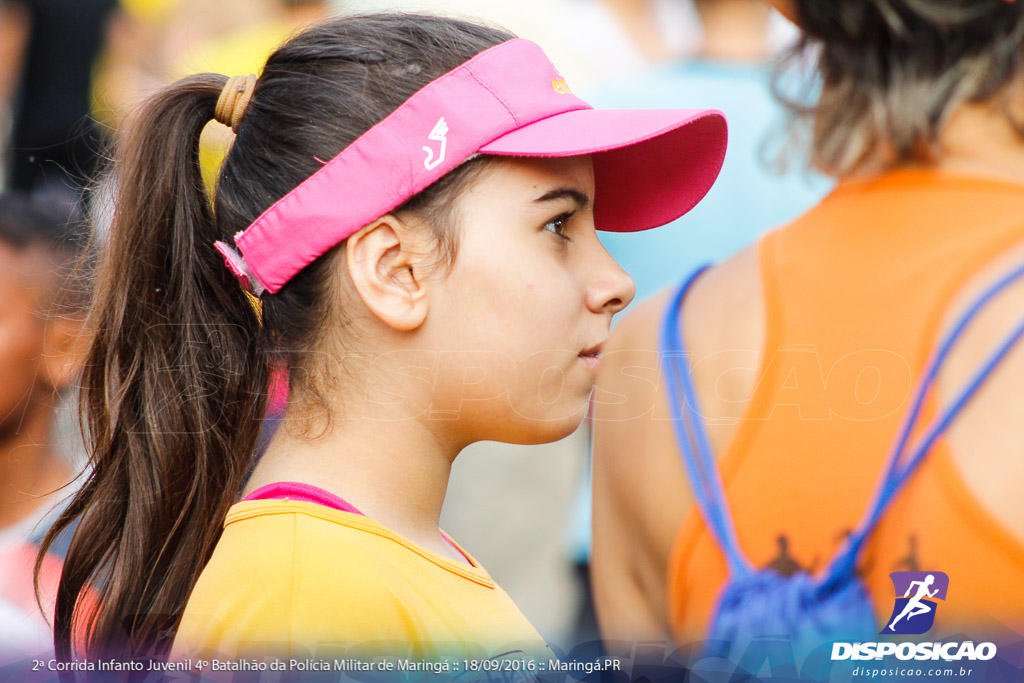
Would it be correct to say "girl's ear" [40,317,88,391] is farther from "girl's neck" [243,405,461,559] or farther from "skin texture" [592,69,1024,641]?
"skin texture" [592,69,1024,641]

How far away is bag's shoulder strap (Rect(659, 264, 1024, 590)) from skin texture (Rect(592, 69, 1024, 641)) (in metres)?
0.01

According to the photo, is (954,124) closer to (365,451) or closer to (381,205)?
(381,205)

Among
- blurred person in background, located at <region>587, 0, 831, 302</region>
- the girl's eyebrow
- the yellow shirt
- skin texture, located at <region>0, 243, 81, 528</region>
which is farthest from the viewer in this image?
blurred person in background, located at <region>587, 0, 831, 302</region>

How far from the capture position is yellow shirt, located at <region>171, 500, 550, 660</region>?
1059 mm

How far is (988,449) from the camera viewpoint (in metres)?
1.08

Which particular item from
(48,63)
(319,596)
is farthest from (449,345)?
(48,63)

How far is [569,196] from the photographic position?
4.37 ft

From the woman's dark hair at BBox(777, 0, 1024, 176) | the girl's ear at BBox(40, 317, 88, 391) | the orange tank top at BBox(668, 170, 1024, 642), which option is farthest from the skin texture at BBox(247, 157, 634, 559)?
the girl's ear at BBox(40, 317, 88, 391)

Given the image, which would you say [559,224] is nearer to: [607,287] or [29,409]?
[607,287]

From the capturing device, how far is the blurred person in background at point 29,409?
5.90ft

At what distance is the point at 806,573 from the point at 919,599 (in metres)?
0.14

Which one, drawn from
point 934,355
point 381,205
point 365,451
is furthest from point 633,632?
point 381,205

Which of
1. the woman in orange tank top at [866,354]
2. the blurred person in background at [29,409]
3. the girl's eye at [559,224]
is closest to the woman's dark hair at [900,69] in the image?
the woman in orange tank top at [866,354]

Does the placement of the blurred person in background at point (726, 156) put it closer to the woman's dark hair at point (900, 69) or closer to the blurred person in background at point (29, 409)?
the woman's dark hair at point (900, 69)
